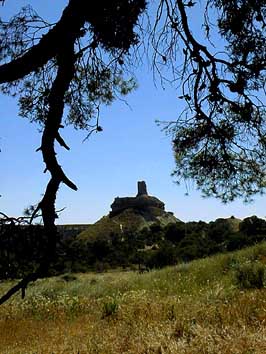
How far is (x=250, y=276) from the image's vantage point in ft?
36.4

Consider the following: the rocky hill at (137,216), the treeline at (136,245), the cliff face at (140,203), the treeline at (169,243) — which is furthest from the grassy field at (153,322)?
the rocky hill at (137,216)

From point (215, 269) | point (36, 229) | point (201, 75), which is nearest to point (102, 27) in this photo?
point (201, 75)

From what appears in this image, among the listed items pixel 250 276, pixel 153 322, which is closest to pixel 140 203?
pixel 250 276

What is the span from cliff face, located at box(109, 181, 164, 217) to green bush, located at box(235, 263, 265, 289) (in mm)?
20861

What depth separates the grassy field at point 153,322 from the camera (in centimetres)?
504

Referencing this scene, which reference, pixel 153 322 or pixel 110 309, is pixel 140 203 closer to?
pixel 110 309

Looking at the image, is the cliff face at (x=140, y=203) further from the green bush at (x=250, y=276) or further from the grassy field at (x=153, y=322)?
the green bush at (x=250, y=276)

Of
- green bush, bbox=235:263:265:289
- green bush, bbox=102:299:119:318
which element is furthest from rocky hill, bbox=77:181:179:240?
green bush, bbox=102:299:119:318

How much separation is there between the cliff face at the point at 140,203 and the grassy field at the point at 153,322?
761 inches

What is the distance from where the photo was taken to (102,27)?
3.57 metres

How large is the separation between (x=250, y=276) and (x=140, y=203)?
23.1m

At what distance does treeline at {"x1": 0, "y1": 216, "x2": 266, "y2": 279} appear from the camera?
113 inches

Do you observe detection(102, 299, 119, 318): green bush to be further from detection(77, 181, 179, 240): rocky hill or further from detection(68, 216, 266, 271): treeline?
detection(77, 181, 179, 240): rocky hill

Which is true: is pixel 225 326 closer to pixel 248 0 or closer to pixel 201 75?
pixel 201 75
